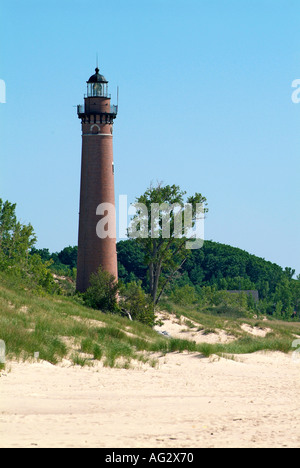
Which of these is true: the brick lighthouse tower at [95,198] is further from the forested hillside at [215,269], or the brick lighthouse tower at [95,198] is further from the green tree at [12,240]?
the forested hillside at [215,269]

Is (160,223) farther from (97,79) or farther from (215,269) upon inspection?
(215,269)

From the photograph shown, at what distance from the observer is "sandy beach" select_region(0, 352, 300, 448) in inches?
407

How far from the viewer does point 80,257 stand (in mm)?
45281

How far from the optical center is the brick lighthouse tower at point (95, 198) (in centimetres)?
4453

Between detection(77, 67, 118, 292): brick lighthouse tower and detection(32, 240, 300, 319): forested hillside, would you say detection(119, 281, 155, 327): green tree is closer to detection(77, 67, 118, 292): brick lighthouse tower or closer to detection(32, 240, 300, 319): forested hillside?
detection(77, 67, 118, 292): brick lighthouse tower

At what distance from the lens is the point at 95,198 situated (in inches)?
1751

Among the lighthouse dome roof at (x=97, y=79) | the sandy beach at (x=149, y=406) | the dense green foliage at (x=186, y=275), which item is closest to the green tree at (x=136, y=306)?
the dense green foliage at (x=186, y=275)

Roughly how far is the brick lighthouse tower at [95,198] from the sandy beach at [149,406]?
23.6 metres

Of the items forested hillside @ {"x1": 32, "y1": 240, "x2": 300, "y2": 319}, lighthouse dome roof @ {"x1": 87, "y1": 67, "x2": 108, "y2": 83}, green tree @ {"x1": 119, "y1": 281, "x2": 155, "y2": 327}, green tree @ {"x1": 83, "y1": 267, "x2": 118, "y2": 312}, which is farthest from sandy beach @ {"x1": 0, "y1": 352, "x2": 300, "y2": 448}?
forested hillside @ {"x1": 32, "y1": 240, "x2": 300, "y2": 319}

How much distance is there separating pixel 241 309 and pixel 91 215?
105 ft

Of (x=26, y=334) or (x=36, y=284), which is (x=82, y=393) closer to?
(x=26, y=334)

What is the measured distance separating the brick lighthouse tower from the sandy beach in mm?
23630
